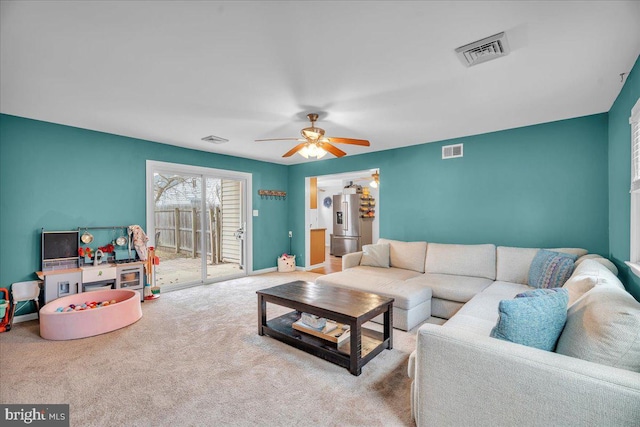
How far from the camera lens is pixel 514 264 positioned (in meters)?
3.56

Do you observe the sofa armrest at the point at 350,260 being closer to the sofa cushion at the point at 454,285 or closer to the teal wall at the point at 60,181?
the sofa cushion at the point at 454,285

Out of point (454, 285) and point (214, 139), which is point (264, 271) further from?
point (454, 285)

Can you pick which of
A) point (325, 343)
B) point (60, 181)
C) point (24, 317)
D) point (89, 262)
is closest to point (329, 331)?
point (325, 343)

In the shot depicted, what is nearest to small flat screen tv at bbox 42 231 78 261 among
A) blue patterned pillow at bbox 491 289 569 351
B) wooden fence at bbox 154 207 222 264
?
wooden fence at bbox 154 207 222 264

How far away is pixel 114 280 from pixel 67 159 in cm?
174

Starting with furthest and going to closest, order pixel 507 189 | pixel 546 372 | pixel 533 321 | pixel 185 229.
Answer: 1. pixel 185 229
2. pixel 507 189
3. pixel 533 321
4. pixel 546 372

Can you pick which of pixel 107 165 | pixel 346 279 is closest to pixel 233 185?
pixel 107 165

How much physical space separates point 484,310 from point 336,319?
1286mm

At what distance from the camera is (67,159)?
153 inches

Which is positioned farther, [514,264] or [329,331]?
[514,264]

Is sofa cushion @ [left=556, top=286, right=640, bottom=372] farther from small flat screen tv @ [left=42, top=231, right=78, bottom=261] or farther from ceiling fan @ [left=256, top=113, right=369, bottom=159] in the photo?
small flat screen tv @ [left=42, top=231, right=78, bottom=261]

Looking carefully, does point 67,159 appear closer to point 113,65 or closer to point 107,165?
point 107,165

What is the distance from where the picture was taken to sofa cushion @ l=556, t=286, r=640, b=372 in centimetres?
122

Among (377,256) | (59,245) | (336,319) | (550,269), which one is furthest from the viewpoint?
(377,256)
